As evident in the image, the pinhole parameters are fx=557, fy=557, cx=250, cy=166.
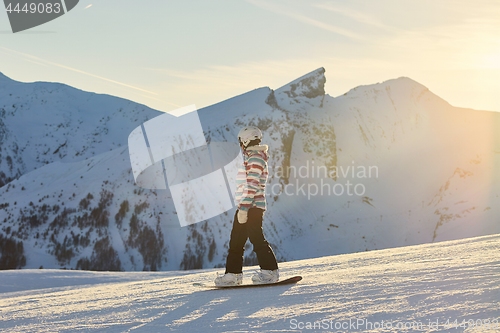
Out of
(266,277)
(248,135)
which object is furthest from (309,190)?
(248,135)

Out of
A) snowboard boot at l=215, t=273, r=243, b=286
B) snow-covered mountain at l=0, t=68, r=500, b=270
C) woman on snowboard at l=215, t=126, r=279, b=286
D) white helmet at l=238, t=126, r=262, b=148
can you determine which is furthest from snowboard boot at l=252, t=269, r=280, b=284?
snow-covered mountain at l=0, t=68, r=500, b=270

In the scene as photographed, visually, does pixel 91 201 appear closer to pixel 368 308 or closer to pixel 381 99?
pixel 381 99

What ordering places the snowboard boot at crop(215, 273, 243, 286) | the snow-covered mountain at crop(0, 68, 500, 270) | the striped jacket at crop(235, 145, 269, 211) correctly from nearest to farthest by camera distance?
the striped jacket at crop(235, 145, 269, 211)
the snowboard boot at crop(215, 273, 243, 286)
the snow-covered mountain at crop(0, 68, 500, 270)

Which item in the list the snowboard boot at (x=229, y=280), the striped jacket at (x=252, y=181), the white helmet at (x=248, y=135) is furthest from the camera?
the snowboard boot at (x=229, y=280)

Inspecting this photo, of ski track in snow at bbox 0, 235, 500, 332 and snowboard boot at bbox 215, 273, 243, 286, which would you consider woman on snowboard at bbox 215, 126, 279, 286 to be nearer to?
snowboard boot at bbox 215, 273, 243, 286

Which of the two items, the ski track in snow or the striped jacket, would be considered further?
the striped jacket

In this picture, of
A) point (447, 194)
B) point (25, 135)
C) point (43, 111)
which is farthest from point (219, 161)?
point (43, 111)

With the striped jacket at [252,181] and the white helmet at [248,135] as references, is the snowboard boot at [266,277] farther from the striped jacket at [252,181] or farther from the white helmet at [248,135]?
the white helmet at [248,135]

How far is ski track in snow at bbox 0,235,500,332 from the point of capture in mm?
3408

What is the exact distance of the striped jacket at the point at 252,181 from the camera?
6.03m

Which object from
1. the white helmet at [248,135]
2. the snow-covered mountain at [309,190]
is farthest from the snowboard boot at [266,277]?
the snow-covered mountain at [309,190]

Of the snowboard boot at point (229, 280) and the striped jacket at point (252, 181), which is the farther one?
the snowboard boot at point (229, 280)

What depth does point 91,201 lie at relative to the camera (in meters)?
34.8

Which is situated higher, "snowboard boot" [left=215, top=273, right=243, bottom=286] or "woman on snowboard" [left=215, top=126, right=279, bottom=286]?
"woman on snowboard" [left=215, top=126, right=279, bottom=286]
